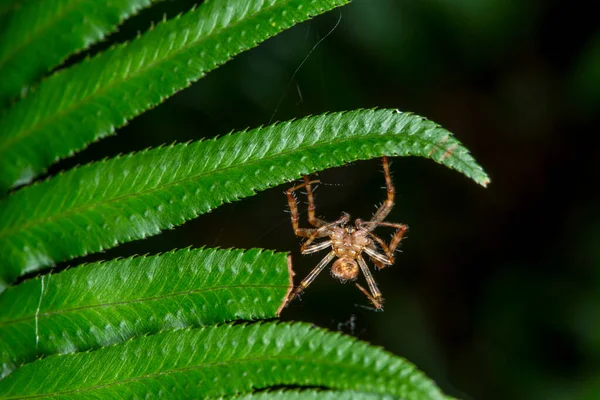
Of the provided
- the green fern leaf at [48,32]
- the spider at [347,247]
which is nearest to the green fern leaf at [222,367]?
the green fern leaf at [48,32]

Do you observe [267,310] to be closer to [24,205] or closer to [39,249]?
[39,249]

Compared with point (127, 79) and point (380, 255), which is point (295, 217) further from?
point (127, 79)

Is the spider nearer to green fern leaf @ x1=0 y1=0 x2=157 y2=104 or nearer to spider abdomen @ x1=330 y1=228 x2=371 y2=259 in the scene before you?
spider abdomen @ x1=330 y1=228 x2=371 y2=259

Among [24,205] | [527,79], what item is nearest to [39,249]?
[24,205]

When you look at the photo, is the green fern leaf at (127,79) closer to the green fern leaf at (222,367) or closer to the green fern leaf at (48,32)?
the green fern leaf at (48,32)

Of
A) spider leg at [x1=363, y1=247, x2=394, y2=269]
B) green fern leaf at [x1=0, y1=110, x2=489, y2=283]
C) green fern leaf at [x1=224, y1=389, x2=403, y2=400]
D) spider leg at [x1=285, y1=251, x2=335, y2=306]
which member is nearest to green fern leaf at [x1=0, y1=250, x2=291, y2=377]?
green fern leaf at [x1=0, y1=110, x2=489, y2=283]
